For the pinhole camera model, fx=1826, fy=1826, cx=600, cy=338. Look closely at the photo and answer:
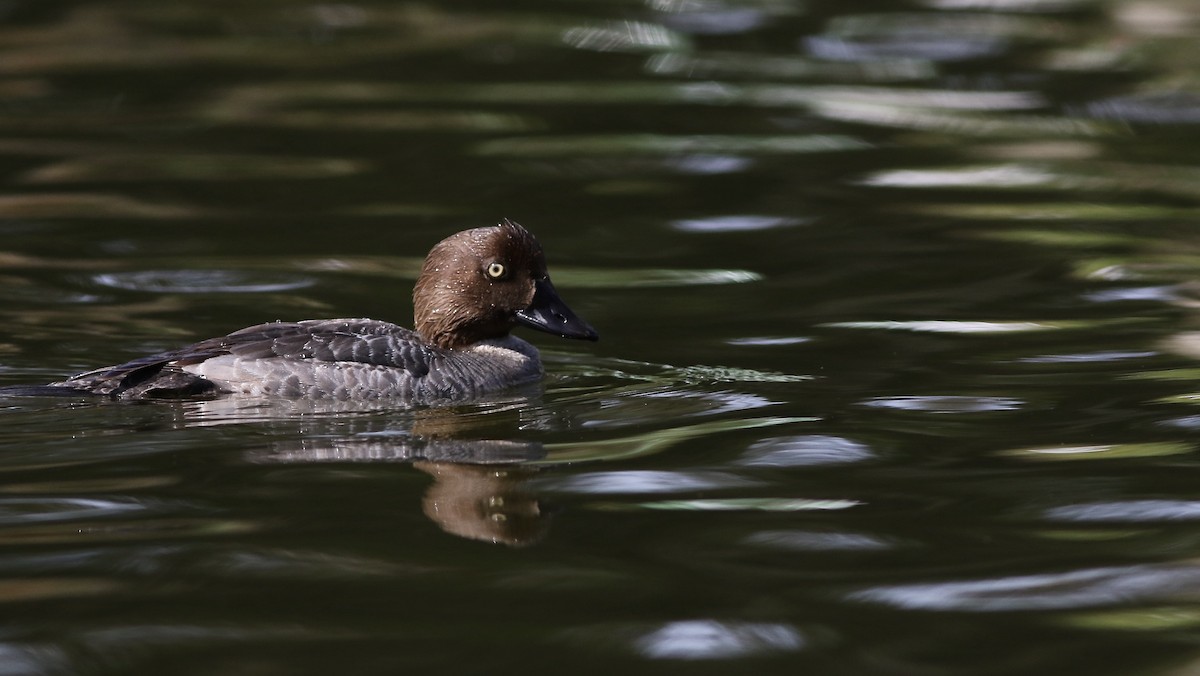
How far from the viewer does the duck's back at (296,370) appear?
795 centimetres

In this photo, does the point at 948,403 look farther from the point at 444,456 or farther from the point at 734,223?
the point at 734,223

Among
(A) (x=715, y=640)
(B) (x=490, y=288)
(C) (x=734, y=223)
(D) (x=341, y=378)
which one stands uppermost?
(C) (x=734, y=223)

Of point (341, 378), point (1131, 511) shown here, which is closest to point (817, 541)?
point (1131, 511)

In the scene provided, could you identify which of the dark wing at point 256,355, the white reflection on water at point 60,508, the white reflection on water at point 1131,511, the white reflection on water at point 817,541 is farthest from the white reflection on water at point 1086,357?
the white reflection on water at point 60,508

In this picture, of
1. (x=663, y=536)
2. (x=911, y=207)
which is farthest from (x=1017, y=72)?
(x=663, y=536)

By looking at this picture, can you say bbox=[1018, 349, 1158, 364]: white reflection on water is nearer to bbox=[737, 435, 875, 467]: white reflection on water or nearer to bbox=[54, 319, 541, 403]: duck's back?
bbox=[737, 435, 875, 467]: white reflection on water

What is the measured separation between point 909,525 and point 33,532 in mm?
2884

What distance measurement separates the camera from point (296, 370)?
801 centimetres

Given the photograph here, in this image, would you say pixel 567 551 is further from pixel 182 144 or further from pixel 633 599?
pixel 182 144

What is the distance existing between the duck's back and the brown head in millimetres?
478

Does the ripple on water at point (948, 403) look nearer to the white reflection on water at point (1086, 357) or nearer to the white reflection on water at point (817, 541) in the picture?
the white reflection on water at point (1086, 357)

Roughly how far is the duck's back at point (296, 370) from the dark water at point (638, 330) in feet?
0.48

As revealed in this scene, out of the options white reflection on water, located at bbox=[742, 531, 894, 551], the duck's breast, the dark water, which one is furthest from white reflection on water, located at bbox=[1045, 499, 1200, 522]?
the duck's breast

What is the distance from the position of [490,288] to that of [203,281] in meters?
2.40
